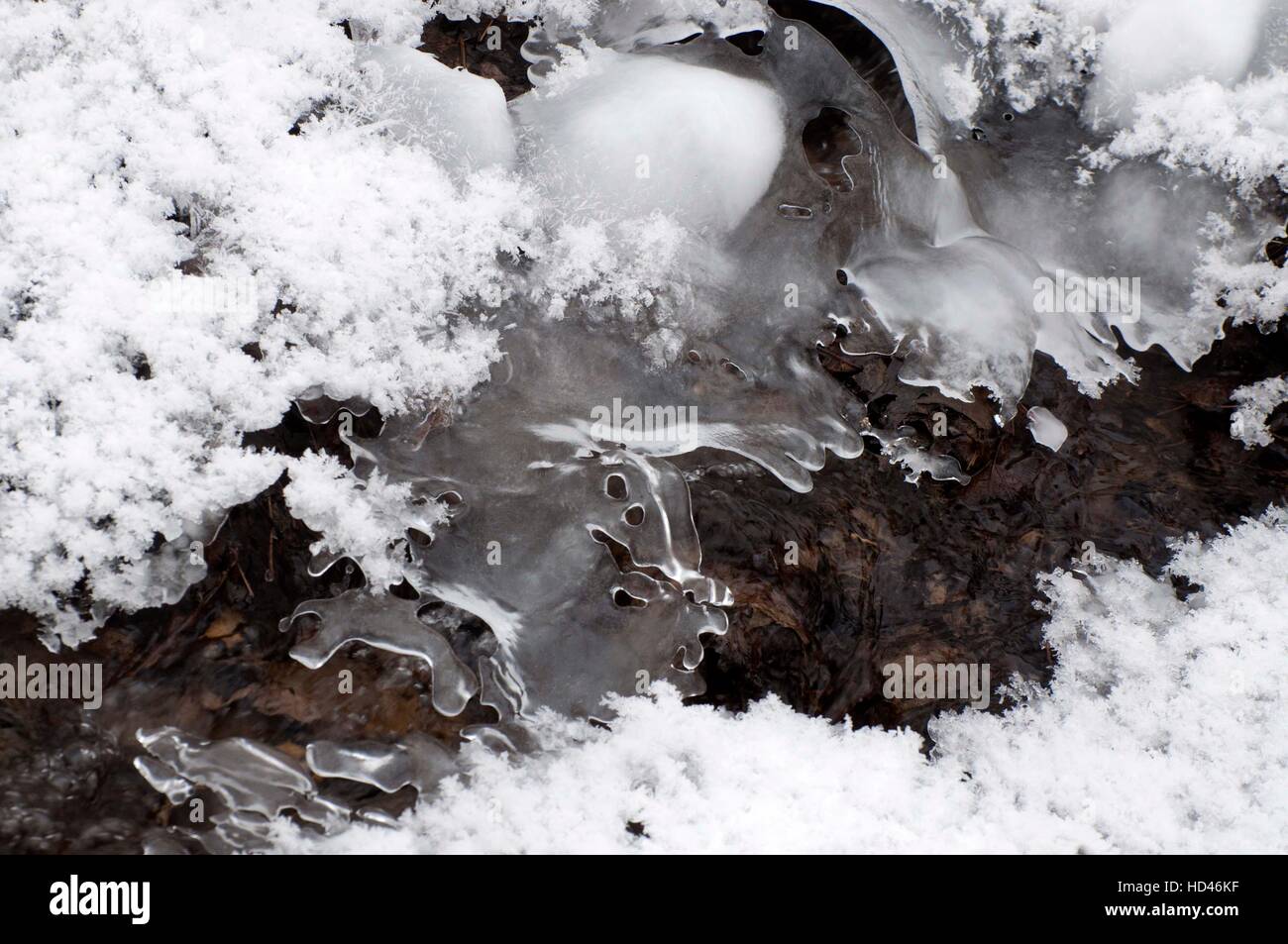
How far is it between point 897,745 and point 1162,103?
194 cm

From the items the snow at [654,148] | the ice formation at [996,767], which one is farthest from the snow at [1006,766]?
the snow at [654,148]

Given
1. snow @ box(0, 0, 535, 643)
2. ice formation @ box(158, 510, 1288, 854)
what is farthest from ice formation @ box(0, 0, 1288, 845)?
ice formation @ box(158, 510, 1288, 854)

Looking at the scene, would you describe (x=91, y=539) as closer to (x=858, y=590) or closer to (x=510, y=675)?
(x=510, y=675)

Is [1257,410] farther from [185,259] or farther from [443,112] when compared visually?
[185,259]

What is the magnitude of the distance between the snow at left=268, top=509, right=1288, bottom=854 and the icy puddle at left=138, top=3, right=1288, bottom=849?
0.45ft

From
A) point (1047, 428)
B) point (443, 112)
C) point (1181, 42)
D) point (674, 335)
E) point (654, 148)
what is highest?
point (1181, 42)

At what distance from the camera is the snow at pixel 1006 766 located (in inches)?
81.7

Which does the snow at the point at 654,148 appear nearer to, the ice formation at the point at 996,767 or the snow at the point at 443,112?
the snow at the point at 443,112

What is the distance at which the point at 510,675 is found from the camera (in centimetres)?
221

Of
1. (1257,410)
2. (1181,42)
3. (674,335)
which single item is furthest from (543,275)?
(1257,410)

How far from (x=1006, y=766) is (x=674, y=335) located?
1392 mm

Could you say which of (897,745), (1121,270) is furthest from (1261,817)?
(1121,270)

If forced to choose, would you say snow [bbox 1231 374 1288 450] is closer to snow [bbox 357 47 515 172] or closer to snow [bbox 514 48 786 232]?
snow [bbox 514 48 786 232]

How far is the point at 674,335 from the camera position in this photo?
7.91 feet
